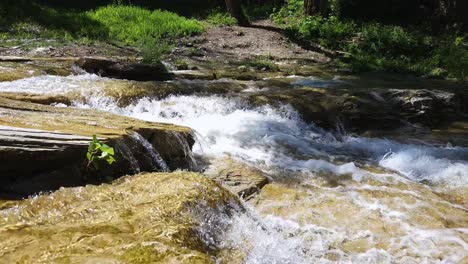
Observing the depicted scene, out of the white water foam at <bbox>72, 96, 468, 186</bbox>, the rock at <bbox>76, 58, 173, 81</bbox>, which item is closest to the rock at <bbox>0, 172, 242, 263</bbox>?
the white water foam at <bbox>72, 96, 468, 186</bbox>

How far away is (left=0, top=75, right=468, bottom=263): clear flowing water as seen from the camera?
3906 mm

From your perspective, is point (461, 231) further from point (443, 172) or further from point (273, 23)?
point (273, 23)

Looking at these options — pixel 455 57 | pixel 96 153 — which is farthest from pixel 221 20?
pixel 96 153

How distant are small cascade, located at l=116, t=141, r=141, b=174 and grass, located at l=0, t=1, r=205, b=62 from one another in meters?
8.70

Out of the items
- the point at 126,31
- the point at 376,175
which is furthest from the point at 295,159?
the point at 126,31

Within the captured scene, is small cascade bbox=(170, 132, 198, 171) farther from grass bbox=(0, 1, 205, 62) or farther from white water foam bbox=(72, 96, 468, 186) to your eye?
grass bbox=(0, 1, 205, 62)

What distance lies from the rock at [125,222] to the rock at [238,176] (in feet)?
2.82

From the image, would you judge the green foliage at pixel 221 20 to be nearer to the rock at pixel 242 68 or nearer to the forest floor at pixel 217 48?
the forest floor at pixel 217 48

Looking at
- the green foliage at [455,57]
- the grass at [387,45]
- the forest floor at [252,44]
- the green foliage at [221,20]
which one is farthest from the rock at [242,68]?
the green foliage at [221,20]

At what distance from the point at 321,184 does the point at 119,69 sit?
5.41 metres

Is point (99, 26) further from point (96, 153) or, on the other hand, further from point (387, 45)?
point (96, 153)

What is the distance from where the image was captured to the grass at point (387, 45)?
13086 millimetres

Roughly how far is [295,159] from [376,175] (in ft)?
3.73

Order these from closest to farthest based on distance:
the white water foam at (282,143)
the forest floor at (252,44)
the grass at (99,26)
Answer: the white water foam at (282,143), the grass at (99,26), the forest floor at (252,44)
